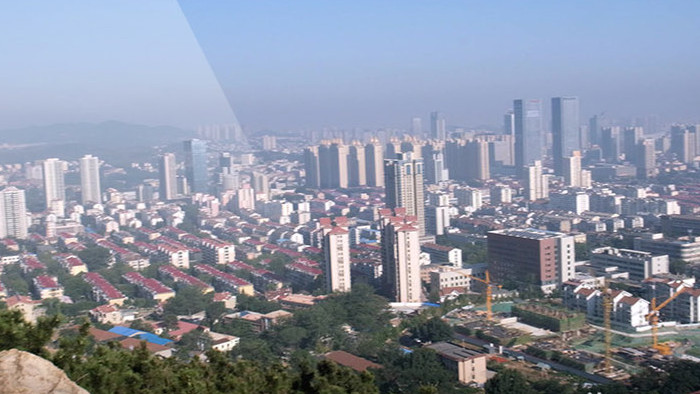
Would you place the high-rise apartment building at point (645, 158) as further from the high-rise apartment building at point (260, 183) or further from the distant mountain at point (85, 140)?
the distant mountain at point (85, 140)

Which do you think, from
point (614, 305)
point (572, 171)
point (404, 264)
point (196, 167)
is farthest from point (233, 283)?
point (572, 171)

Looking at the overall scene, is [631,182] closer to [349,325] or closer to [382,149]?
[382,149]

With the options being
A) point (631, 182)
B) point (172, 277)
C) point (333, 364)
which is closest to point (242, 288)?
point (172, 277)

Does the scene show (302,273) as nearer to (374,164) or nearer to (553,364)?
(553,364)

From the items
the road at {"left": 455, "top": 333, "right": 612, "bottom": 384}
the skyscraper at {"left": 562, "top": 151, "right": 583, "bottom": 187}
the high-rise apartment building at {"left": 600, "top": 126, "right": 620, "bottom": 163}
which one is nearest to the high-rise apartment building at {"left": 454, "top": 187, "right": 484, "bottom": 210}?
the skyscraper at {"left": 562, "top": 151, "right": 583, "bottom": 187}

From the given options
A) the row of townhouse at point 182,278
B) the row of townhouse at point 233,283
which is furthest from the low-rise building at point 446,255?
the row of townhouse at point 182,278

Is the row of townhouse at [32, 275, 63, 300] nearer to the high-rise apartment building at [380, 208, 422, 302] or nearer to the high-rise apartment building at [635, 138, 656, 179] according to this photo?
the high-rise apartment building at [380, 208, 422, 302]
